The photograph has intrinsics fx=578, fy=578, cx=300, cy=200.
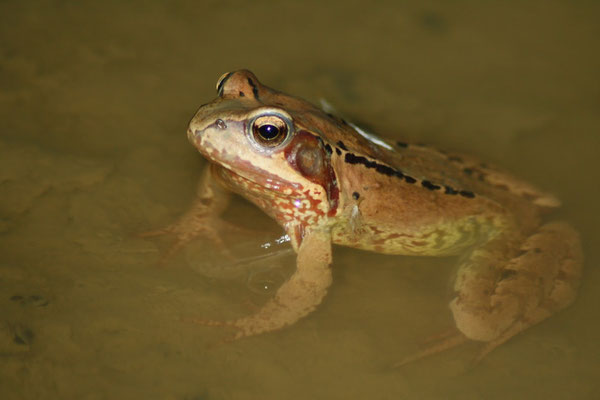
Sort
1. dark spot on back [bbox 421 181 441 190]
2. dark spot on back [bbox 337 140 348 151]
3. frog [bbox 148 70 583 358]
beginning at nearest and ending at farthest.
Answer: frog [bbox 148 70 583 358] < dark spot on back [bbox 337 140 348 151] < dark spot on back [bbox 421 181 441 190]

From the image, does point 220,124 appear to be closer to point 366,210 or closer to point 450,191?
point 366,210

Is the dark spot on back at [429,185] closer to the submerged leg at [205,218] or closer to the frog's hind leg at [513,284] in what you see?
the frog's hind leg at [513,284]

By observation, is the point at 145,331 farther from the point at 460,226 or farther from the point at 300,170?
the point at 460,226

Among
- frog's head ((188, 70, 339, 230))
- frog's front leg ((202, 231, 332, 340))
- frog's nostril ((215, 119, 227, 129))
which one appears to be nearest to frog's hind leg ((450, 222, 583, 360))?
frog's front leg ((202, 231, 332, 340))

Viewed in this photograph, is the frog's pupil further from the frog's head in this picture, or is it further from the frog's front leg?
the frog's front leg

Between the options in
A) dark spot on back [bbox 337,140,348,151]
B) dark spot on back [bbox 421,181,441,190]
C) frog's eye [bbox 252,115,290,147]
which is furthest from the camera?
dark spot on back [bbox 421,181,441,190]

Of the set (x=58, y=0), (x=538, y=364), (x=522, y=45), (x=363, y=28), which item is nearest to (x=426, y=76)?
(x=363, y=28)

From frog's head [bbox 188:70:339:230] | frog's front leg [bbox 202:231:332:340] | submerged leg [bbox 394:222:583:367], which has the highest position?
frog's head [bbox 188:70:339:230]
